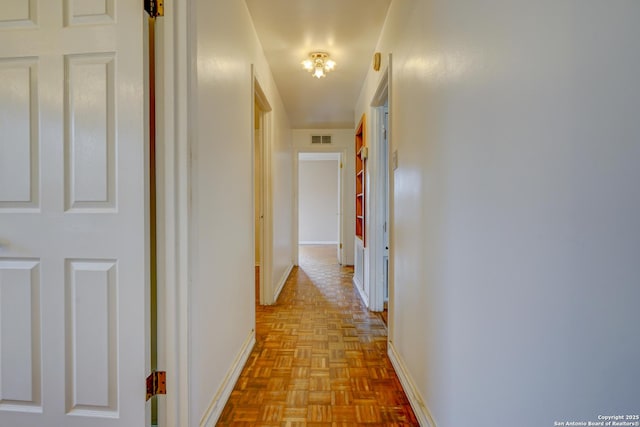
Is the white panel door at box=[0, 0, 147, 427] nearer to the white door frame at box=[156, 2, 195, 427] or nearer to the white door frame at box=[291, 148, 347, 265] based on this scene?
the white door frame at box=[156, 2, 195, 427]

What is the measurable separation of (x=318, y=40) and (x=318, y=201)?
19.9ft

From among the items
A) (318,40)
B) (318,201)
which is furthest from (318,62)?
(318,201)

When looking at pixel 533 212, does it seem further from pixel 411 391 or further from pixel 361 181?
pixel 361 181

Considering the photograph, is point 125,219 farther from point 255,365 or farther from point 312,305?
point 312,305

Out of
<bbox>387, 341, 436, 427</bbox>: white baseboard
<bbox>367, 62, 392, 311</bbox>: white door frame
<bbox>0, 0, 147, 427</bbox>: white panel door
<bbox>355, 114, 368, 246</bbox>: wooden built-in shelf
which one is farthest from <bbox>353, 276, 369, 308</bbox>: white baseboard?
<bbox>0, 0, 147, 427</bbox>: white panel door

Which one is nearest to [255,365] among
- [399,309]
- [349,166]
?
[399,309]

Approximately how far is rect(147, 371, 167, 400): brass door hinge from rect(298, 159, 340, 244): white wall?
23.6ft

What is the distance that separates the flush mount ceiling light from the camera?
272cm

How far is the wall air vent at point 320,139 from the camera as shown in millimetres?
5203

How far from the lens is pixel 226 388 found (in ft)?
5.24

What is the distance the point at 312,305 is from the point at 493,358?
8.07 ft

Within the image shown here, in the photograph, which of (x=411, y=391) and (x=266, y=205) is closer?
(x=411, y=391)

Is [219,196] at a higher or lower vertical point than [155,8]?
lower

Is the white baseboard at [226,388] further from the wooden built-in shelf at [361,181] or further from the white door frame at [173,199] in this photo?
the wooden built-in shelf at [361,181]
